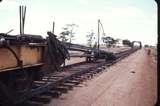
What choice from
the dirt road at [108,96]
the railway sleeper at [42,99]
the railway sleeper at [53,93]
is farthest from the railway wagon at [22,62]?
the dirt road at [108,96]

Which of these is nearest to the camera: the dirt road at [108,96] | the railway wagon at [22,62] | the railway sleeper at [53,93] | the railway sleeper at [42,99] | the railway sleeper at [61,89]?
the railway wagon at [22,62]

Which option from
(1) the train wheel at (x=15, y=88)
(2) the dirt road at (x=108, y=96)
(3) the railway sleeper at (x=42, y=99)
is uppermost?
(1) the train wheel at (x=15, y=88)

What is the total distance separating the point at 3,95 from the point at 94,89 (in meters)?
4.58

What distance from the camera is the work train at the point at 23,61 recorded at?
691 cm

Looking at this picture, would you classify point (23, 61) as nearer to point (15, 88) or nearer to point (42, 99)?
point (15, 88)

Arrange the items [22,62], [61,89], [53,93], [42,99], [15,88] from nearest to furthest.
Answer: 1. [22,62]
2. [15,88]
3. [42,99]
4. [53,93]
5. [61,89]

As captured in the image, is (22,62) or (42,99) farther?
(42,99)

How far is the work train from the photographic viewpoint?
272 inches

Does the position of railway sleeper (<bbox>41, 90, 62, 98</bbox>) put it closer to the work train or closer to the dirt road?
the dirt road

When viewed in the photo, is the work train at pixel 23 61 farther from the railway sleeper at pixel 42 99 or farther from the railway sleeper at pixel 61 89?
the railway sleeper at pixel 61 89

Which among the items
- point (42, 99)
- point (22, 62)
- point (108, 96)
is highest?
point (22, 62)

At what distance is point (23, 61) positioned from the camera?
777 centimetres

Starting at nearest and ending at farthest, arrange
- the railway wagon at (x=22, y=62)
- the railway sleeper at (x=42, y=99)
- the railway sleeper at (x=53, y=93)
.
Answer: the railway wagon at (x=22, y=62) < the railway sleeper at (x=42, y=99) < the railway sleeper at (x=53, y=93)

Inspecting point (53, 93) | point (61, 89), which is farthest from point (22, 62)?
point (61, 89)
